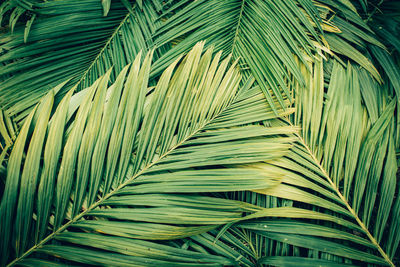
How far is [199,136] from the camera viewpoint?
748mm

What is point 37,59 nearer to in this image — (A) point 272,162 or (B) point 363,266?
(A) point 272,162

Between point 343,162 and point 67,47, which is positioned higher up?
point 67,47

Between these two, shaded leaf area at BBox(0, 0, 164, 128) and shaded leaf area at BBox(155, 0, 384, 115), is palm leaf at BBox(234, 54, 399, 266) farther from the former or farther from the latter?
shaded leaf area at BBox(0, 0, 164, 128)

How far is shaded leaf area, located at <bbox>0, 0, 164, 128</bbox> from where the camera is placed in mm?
808

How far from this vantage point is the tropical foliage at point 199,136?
0.67m

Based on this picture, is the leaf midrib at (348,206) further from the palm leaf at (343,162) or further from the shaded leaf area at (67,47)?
the shaded leaf area at (67,47)

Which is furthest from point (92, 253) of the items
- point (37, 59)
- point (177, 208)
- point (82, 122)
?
point (37, 59)

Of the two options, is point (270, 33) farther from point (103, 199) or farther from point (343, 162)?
point (103, 199)

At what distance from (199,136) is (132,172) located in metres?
0.23

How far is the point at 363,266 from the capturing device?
742 millimetres

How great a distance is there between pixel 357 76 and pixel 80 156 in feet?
3.08

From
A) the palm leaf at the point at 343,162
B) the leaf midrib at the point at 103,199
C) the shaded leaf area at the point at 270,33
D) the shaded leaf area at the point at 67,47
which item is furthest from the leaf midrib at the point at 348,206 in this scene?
the shaded leaf area at the point at 67,47

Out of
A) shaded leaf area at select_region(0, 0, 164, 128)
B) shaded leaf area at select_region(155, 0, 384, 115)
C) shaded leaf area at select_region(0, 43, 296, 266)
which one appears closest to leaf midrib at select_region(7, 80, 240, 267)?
shaded leaf area at select_region(0, 43, 296, 266)

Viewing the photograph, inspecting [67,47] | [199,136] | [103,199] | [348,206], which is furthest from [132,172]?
[348,206]
